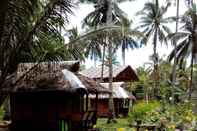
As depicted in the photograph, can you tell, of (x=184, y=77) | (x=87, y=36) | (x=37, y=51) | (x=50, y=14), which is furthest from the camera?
(x=184, y=77)

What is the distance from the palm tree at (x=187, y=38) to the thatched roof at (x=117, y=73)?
4850mm

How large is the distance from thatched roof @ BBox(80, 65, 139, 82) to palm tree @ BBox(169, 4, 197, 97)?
4.85 meters

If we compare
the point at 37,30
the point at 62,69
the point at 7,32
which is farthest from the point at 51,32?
the point at 62,69

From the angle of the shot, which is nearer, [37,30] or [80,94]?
[37,30]

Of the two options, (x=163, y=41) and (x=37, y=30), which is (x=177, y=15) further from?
(x=37, y=30)

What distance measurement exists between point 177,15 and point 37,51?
2649cm

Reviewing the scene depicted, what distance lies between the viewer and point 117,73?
134 feet

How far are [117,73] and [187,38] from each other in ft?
23.5

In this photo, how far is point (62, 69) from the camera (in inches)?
719

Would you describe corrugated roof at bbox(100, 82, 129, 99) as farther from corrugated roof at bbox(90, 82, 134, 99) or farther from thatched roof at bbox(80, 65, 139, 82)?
thatched roof at bbox(80, 65, 139, 82)

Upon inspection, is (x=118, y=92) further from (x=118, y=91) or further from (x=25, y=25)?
(x=25, y=25)

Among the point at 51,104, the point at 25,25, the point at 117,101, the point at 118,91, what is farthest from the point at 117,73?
the point at 25,25

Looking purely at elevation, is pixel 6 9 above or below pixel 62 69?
above

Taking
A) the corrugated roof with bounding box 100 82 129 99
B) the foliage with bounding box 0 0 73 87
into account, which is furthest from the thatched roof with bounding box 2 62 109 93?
the corrugated roof with bounding box 100 82 129 99
